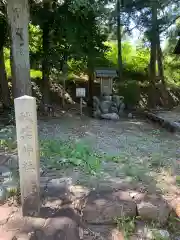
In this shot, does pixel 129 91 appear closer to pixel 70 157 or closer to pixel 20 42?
pixel 20 42

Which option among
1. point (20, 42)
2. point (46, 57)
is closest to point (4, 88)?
point (46, 57)

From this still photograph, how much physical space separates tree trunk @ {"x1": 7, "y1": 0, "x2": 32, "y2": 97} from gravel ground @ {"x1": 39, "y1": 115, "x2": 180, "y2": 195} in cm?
129

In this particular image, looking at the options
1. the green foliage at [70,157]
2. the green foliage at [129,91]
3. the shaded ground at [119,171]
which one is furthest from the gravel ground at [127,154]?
the green foliage at [129,91]

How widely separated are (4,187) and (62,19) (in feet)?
23.5

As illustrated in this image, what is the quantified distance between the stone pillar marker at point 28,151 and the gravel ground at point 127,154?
33.1 inches

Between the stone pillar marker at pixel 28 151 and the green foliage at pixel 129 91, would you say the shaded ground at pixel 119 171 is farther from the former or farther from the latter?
the green foliage at pixel 129 91

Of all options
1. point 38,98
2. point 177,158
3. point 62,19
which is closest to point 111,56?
point 38,98

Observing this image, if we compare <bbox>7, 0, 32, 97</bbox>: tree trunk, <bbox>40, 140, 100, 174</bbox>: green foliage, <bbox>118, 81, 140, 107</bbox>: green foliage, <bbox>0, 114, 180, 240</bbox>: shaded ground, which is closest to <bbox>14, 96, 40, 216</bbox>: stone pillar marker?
<bbox>0, 114, 180, 240</bbox>: shaded ground

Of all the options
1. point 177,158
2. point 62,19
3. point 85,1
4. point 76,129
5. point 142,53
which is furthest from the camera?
point 142,53

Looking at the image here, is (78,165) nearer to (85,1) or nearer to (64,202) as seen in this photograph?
(64,202)

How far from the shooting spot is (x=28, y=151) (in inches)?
98.0

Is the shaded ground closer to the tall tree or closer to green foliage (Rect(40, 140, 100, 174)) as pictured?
green foliage (Rect(40, 140, 100, 174))

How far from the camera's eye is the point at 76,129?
7406mm

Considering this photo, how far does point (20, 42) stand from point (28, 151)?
15.5 ft
